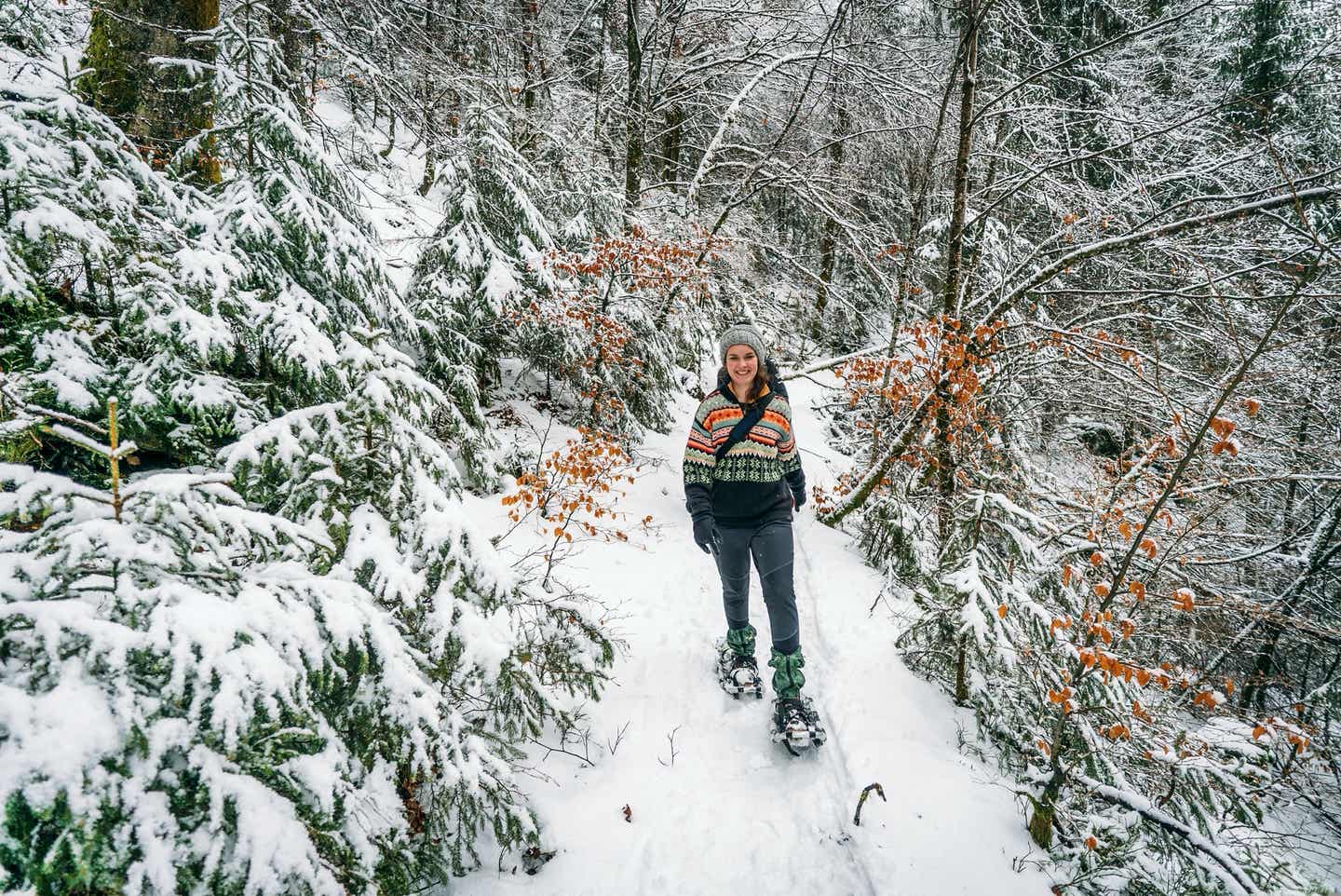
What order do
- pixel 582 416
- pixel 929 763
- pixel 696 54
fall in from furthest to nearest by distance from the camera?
pixel 696 54, pixel 582 416, pixel 929 763

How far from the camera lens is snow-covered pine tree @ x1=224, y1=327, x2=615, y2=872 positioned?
2.18 m

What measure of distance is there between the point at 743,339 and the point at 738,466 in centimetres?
80

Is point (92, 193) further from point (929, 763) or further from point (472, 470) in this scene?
point (929, 763)

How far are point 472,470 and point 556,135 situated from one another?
17.5ft

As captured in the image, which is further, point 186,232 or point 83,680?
point 186,232

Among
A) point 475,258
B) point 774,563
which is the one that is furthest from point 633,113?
point 774,563

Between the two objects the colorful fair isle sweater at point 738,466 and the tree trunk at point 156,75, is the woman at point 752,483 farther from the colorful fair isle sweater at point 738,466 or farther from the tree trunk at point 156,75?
the tree trunk at point 156,75

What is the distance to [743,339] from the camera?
137 inches

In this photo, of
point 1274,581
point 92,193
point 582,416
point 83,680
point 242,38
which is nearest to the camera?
point 83,680

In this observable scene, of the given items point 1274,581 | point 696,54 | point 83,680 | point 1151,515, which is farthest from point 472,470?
point 1274,581

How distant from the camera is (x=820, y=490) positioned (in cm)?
667

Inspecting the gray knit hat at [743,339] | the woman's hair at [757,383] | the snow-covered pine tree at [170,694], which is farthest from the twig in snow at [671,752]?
the gray knit hat at [743,339]

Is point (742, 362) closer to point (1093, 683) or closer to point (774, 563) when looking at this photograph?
point (774, 563)

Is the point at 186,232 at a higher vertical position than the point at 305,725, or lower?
higher
